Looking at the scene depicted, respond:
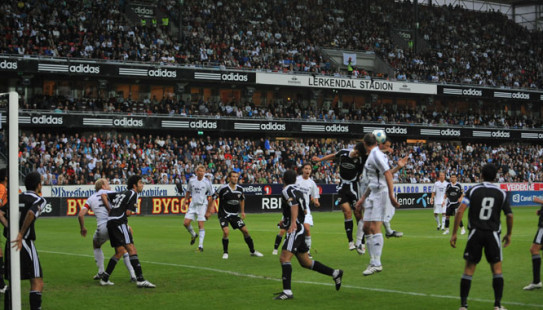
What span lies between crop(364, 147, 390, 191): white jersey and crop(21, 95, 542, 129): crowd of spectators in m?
39.5

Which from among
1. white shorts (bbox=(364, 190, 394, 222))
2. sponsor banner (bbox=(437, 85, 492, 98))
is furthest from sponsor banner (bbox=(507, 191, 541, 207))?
white shorts (bbox=(364, 190, 394, 222))

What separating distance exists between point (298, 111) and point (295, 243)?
47593 millimetres

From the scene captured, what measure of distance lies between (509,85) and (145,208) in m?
42.5

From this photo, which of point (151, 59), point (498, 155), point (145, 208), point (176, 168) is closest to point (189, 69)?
point (151, 59)

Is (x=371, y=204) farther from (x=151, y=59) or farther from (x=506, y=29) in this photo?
(x=506, y=29)

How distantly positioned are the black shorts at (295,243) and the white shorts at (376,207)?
1.60 metres

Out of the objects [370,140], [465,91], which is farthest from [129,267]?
[465,91]

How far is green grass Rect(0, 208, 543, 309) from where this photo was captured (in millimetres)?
12414

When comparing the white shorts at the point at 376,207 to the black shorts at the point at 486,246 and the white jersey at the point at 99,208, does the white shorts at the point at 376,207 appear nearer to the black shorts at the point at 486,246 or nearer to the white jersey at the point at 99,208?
the black shorts at the point at 486,246

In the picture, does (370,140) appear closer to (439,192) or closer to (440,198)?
(440,198)

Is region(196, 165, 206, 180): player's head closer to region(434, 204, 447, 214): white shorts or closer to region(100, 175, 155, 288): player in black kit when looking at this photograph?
region(100, 175, 155, 288): player in black kit

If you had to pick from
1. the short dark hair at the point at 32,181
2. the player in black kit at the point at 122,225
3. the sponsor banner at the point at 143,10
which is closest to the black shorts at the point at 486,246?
the player in black kit at the point at 122,225

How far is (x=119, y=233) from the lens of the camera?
14484 millimetres

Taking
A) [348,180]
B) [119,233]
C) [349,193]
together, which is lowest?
[119,233]
